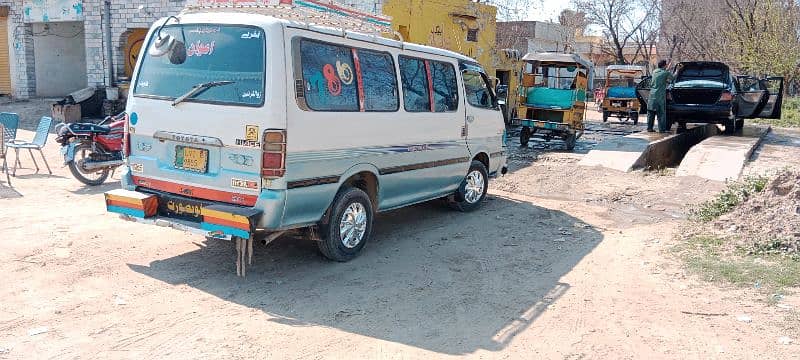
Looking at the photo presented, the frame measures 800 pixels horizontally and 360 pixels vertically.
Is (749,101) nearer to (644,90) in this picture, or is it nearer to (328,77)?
(644,90)

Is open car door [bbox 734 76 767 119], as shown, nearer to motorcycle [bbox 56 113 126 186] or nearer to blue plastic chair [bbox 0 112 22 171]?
motorcycle [bbox 56 113 126 186]

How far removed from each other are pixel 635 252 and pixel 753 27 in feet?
75.8

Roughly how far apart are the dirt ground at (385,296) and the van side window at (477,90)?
1.44 m

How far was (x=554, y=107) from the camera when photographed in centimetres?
1494

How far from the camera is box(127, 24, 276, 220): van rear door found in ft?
16.8

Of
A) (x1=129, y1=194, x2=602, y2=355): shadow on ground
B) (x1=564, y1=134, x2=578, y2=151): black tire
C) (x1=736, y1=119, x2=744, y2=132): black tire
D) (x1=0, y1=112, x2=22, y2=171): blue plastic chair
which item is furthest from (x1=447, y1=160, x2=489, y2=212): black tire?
(x1=736, y1=119, x2=744, y2=132): black tire

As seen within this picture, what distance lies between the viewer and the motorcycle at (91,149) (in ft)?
29.8

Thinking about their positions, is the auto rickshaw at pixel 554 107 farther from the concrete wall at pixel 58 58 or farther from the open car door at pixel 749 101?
the concrete wall at pixel 58 58

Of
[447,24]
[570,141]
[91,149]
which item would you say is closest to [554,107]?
[570,141]

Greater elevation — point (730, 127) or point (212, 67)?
point (212, 67)

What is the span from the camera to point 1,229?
22.1 feet

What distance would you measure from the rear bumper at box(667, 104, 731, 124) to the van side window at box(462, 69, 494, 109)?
8778 mm

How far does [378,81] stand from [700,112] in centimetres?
1152

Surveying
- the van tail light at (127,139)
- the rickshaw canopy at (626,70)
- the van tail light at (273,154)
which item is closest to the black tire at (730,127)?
the rickshaw canopy at (626,70)
